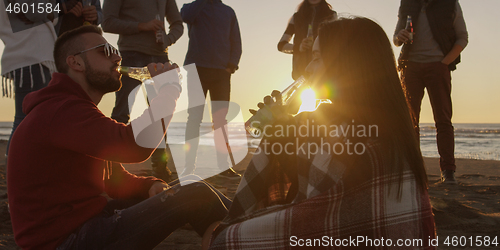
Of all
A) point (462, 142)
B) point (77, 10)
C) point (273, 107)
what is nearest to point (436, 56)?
point (273, 107)

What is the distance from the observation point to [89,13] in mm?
2939

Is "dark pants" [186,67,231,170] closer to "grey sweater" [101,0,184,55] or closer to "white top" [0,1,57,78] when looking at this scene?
"grey sweater" [101,0,184,55]

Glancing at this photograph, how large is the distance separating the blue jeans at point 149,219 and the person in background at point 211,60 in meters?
2.36

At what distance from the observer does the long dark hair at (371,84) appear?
148 cm

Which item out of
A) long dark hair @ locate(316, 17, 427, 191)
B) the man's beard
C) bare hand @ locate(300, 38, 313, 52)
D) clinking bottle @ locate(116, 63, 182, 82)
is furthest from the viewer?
bare hand @ locate(300, 38, 313, 52)

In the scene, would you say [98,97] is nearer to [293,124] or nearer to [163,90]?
[163,90]

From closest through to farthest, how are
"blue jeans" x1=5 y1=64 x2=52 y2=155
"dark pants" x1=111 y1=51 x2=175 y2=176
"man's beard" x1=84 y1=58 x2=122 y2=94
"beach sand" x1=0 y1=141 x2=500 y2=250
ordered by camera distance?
"man's beard" x1=84 y1=58 x2=122 y2=94, "beach sand" x1=0 y1=141 x2=500 y2=250, "blue jeans" x1=5 y1=64 x2=52 y2=155, "dark pants" x1=111 y1=51 x2=175 y2=176

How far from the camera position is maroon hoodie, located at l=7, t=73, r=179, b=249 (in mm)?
1383

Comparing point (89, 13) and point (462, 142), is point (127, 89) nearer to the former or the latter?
point (89, 13)

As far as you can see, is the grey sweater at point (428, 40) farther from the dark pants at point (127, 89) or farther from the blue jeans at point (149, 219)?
the blue jeans at point (149, 219)

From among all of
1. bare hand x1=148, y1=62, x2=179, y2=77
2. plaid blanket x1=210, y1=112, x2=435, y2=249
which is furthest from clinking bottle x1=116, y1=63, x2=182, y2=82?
plaid blanket x1=210, y1=112, x2=435, y2=249

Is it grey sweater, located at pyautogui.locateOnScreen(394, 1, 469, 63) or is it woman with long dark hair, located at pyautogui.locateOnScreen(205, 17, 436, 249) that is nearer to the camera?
woman with long dark hair, located at pyautogui.locateOnScreen(205, 17, 436, 249)

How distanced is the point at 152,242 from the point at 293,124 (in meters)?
0.90

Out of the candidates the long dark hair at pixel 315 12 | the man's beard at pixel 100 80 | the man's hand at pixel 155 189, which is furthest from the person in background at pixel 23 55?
the long dark hair at pixel 315 12
